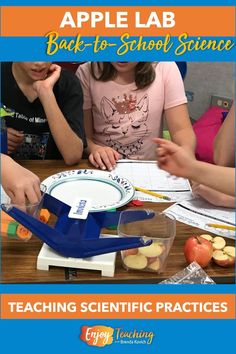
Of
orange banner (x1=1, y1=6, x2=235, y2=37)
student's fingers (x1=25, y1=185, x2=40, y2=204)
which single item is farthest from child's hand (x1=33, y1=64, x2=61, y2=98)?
orange banner (x1=1, y1=6, x2=235, y2=37)

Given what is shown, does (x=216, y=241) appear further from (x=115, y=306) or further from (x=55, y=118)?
(x=55, y=118)

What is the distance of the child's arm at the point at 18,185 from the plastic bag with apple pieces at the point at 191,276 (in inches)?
11.3

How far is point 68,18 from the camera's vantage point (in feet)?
2.02

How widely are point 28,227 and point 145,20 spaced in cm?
38

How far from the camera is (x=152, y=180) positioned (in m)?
1.05

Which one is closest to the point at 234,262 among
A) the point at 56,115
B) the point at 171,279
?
the point at 171,279

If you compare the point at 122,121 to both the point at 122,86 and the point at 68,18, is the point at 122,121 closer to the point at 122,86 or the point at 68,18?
the point at 122,86

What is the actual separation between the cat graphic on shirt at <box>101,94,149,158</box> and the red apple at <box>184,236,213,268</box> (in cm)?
65

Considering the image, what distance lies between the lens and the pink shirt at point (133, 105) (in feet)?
4.46

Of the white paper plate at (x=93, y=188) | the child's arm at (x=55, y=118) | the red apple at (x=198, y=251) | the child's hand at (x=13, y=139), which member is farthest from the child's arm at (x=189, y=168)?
the child's hand at (x=13, y=139)

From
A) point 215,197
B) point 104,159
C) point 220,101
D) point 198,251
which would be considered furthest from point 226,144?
point 220,101

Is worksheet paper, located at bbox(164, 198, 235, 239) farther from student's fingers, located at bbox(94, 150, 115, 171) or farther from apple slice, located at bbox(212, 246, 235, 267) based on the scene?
student's fingers, located at bbox(94, 150, 115, 171)
